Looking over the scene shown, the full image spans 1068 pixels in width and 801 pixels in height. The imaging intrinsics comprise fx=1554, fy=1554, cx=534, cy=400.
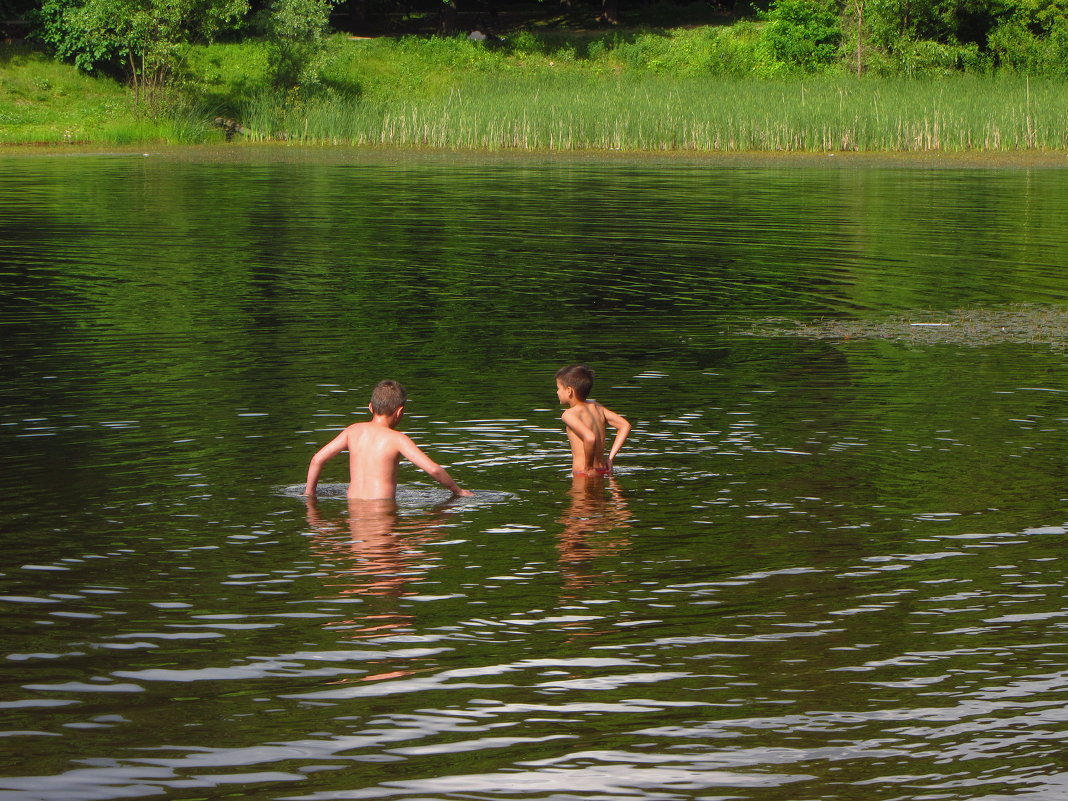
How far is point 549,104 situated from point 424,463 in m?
43.5

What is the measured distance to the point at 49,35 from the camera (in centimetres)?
6100

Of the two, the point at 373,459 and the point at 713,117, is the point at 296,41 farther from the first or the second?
the point at 373,459

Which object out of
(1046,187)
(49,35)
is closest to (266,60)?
(49,35)

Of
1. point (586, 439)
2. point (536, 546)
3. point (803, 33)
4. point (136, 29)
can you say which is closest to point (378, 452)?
point (536, 546)

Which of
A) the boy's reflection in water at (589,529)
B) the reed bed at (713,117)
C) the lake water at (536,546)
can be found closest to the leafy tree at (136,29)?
the reed bed at (713,117)

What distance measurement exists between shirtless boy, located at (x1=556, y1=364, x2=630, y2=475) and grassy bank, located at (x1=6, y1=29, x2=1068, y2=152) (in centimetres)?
3757

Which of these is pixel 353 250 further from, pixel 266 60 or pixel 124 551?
pixel 266 60

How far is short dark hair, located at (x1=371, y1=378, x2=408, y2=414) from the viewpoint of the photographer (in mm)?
10453

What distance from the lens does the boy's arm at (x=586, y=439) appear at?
11.2 metres

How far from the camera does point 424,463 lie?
10320 millimetres

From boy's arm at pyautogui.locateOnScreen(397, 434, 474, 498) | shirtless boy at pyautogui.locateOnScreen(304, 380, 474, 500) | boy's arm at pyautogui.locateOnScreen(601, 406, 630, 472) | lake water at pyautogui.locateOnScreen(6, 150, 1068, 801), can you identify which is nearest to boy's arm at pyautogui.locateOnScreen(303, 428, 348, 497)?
shirtless boy at pyautogui.locateOnScreen(304, 380, 474, 500)

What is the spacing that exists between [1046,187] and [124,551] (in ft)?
105

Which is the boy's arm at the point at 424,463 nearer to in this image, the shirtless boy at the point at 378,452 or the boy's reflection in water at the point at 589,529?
the shirtless boy at the point at 378,452

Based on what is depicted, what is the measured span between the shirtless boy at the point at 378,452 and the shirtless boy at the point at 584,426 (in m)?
1.08
